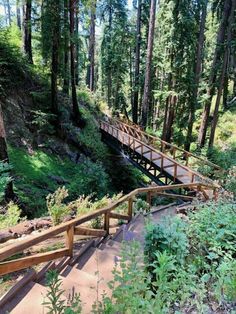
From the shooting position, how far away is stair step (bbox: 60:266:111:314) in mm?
2961

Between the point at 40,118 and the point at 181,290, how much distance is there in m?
9.79

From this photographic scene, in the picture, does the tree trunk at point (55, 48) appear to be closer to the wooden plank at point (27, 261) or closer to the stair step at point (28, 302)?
the wooden plank at point (27, 261)

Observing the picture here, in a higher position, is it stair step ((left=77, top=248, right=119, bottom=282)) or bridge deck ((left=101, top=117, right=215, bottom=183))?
stair step ((left=77, top=248, right=119, bottom=282))

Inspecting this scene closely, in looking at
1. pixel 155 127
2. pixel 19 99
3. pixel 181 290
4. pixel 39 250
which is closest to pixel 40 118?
pixel 19 99

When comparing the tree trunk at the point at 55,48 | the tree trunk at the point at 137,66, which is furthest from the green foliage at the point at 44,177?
the tree trunk at the point at 137,66

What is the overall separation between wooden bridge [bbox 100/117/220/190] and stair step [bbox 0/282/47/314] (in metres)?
7.45

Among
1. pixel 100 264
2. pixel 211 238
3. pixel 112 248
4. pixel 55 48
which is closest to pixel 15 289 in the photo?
pixel 100 264

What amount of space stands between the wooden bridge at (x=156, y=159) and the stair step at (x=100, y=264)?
19.9ft

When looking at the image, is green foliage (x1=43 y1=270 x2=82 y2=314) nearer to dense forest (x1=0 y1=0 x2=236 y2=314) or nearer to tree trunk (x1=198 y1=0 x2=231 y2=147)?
dense forest (x1=0 y1=0 x2=236 y2=314)

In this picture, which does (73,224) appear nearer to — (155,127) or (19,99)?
(19,99)

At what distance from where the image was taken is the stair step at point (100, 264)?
3840 millimetres

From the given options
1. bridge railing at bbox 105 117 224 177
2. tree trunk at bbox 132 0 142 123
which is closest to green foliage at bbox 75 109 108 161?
bridge railing at bbox 105 117 224 177

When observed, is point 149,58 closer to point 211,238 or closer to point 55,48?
point 55,48

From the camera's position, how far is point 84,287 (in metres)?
3.16
